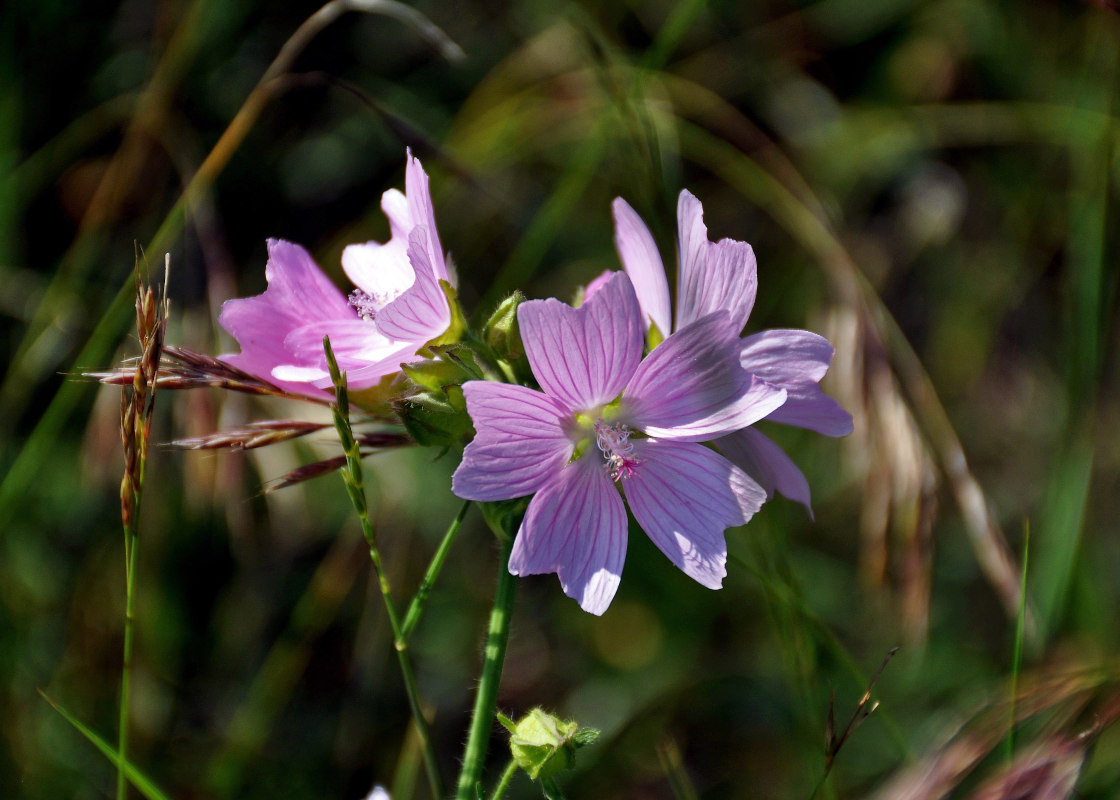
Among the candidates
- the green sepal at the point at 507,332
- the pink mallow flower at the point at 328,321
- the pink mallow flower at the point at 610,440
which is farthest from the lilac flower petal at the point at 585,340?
the pink mallow flower at the point at 328,321

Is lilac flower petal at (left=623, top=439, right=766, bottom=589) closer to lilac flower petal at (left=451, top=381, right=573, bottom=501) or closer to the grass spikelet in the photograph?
lilac flower petal at (left=451, top=381, right=573, bottom=501)

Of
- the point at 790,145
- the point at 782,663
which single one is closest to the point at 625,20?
the point at 790,145

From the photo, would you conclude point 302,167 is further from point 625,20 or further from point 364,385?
point 364,385

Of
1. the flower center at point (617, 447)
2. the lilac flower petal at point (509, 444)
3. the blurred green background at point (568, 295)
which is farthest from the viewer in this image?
the blurred green background at point (568, 295)

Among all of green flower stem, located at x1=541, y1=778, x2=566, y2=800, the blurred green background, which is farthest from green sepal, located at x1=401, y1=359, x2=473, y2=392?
the blurred green background

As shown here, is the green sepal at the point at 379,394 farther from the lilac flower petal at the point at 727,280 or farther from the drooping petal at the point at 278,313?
the lilac flower petal at the point at 727,280

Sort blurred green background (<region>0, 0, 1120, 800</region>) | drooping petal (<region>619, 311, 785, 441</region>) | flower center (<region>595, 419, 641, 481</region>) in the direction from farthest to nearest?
blurred green background (<region>0, 0, 1120, 800</region>)
flower center (<region>595, 419, 641, 481</region>)
drooping petal (<region>619, 311, 785, 441</region>)

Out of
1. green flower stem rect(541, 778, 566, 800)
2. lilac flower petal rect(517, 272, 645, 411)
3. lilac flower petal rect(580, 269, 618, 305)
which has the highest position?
lilac flower petal rect(580, 269, 618, 305)
